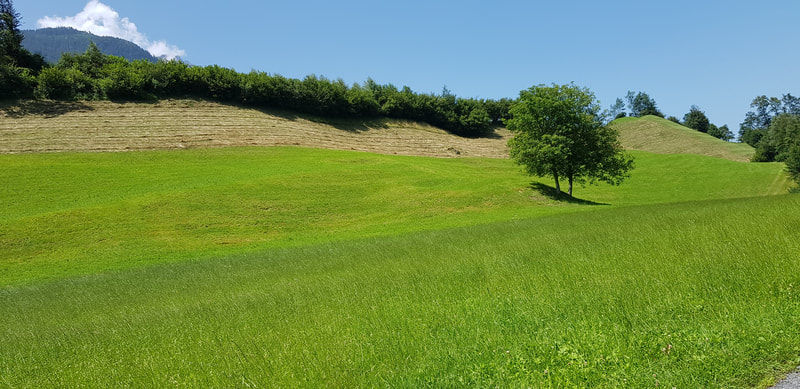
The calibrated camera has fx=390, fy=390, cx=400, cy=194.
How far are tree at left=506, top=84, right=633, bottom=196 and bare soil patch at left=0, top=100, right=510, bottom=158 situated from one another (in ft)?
118

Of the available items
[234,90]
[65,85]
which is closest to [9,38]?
[65,85]

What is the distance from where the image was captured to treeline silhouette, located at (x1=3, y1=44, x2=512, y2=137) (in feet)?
214

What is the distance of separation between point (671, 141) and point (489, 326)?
124m

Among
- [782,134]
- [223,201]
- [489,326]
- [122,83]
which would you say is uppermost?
[782,134]

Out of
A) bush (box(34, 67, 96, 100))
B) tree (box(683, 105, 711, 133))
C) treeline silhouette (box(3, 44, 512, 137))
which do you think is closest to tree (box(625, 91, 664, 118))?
tree (box(683, 105, 711, 133))

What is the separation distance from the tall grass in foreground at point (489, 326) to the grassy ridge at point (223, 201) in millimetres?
16841

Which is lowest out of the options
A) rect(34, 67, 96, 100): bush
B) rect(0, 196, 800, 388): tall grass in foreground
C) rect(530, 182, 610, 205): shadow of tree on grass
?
rect(530, 182, 610, 205): shadow of tree on grass

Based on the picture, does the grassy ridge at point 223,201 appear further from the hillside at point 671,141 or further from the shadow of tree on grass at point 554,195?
the hillside at point 671,141

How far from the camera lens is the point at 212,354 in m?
6.94

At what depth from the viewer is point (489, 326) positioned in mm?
6445

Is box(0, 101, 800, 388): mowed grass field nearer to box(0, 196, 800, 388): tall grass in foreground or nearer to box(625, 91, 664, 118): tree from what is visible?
box(0, 196, 800, 388): tall grass in foreground

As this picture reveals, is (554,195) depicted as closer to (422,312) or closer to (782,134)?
(422,312)

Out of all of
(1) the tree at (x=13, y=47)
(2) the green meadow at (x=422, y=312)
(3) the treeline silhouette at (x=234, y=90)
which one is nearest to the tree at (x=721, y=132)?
(3) the treeline silhouette at (x=234, y=90)

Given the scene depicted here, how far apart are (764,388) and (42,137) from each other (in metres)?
73.4
